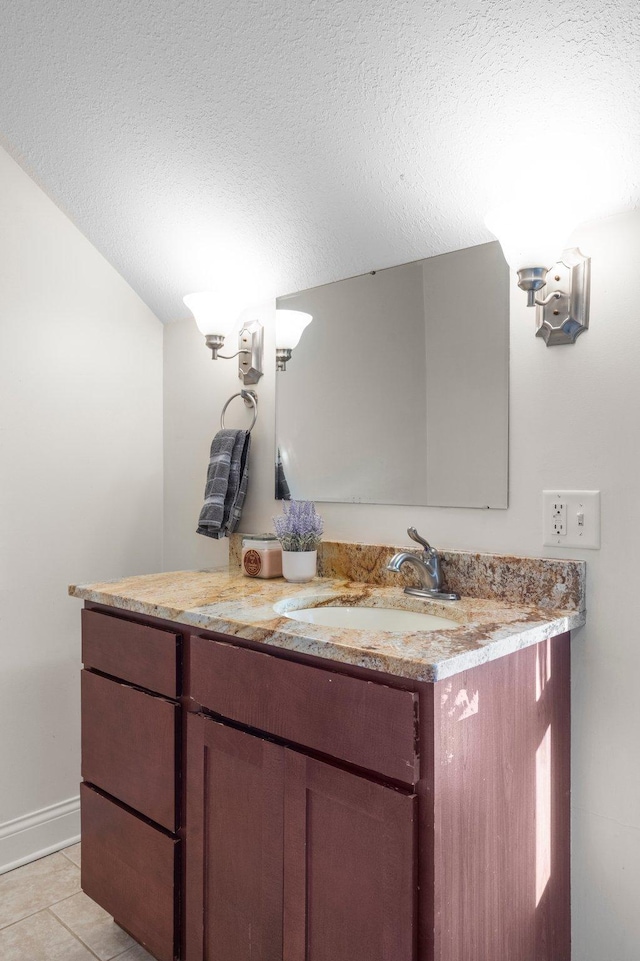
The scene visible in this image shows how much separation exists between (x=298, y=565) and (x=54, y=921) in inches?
44.4

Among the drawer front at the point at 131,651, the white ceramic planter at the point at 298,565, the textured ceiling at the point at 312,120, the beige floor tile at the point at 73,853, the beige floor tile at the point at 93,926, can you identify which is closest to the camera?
the textured ceiling at the point at 312,120

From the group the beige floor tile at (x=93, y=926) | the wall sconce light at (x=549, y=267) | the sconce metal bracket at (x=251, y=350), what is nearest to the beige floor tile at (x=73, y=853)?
the beige floor tile at (x=93, y=926)

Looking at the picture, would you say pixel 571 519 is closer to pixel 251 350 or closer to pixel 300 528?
pixel 300 528

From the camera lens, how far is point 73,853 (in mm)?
2088

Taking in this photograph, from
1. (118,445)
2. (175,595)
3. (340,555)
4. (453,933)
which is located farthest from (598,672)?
(118,445)

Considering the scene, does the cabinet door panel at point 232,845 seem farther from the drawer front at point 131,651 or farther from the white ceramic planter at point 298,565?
the white ceramic planter at point 298,565

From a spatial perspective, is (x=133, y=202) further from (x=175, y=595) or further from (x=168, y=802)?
(x=168, y=802)

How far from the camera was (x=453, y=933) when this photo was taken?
3.40 feet

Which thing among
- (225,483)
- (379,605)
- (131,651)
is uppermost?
(225,483)

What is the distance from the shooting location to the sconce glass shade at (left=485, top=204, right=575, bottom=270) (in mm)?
1292

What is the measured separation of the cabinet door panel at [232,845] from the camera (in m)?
1.22

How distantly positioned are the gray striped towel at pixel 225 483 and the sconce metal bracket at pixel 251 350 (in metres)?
0.18

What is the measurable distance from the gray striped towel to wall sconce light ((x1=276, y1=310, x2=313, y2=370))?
275 mm

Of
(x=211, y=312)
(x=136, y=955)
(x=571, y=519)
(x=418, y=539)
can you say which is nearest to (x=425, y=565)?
(x=418, y=539)
